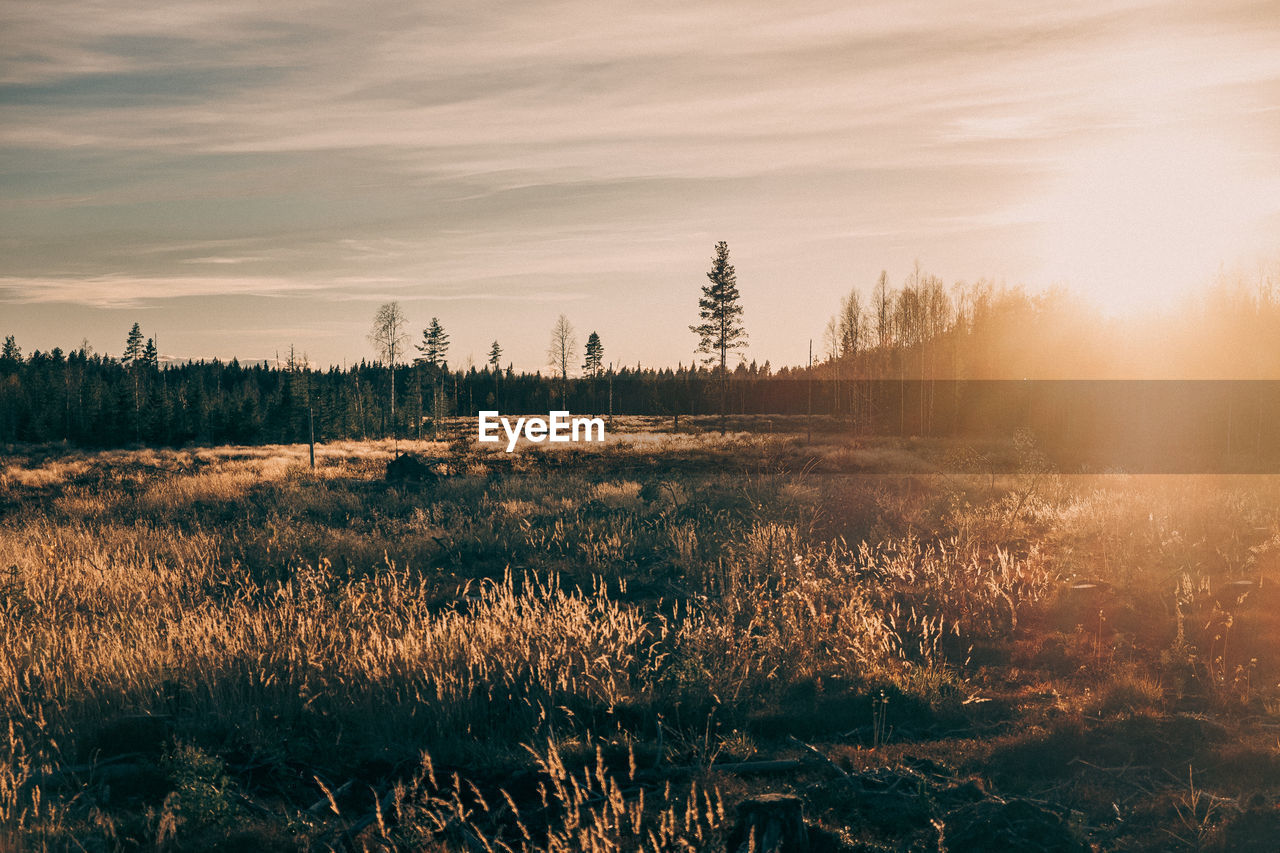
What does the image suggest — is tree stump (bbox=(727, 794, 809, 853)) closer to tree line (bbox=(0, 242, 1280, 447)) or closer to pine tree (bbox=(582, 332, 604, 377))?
tree line (bbox=(0, 242, 1280, 447))

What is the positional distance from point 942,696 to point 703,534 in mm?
6620

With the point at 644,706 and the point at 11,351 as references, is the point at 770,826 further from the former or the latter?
the point at 11,351

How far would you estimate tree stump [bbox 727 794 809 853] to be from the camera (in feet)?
10.5

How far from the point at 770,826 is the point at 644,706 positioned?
6.20ft

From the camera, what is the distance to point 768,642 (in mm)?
6086

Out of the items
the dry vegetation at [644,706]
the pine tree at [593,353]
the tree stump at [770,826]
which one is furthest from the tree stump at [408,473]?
the pine tree at [593,353]

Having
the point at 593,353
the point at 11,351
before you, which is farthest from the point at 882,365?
the point at 11,351

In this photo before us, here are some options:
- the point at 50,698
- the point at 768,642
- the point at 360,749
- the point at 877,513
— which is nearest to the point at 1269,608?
the point at 768,642

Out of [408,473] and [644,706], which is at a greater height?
[408,473]

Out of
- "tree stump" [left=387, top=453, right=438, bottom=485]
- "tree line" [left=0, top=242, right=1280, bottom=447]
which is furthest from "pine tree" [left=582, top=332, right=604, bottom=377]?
"tree stump" [left=387, top=453, right=438, bottom=485]

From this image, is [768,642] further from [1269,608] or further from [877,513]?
[877,513]

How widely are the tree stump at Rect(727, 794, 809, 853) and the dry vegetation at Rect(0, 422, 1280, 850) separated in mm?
122

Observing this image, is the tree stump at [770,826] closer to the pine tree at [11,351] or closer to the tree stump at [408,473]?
the tree stump at [408,473]

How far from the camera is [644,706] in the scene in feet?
16.6
